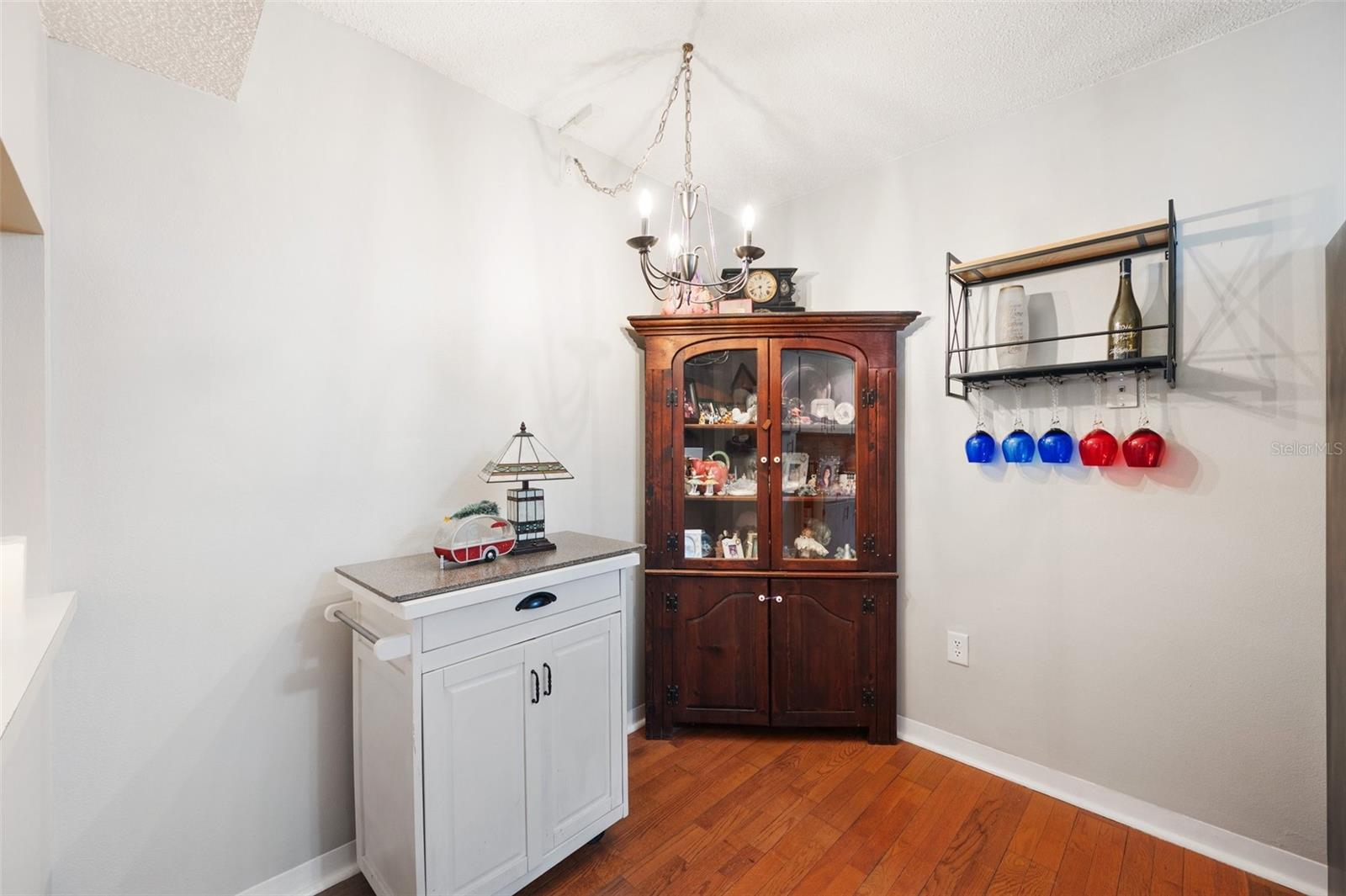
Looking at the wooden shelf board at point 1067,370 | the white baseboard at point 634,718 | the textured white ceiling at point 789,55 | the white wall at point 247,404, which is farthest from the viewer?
the white baseboard at point 634,718

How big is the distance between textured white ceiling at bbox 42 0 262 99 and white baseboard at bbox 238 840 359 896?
85.3 inches

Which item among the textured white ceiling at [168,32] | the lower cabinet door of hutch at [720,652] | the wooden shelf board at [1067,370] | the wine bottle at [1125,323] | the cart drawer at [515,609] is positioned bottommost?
the lower cabinet door of hutch at [720,652]

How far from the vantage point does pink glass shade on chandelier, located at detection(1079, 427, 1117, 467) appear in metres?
1.95

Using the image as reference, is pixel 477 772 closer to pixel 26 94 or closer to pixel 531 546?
pixel 531 546

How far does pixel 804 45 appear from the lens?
1.84m

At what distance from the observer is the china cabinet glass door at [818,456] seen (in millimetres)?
2471

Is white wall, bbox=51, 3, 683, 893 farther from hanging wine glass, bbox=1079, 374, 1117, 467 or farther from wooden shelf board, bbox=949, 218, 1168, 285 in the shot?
hanging wine glass, bbox=1079, 374, 1117, 467

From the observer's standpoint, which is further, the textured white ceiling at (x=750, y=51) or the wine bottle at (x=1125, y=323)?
the wine bottle at (x=1125, y=323)

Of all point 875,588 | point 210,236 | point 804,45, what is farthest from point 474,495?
point 804,45

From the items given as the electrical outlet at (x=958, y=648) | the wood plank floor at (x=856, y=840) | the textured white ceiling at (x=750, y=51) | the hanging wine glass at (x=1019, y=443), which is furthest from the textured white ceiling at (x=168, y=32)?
the electrical outlet at (x=958, y=648)

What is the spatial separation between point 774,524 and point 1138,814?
1.57 meters

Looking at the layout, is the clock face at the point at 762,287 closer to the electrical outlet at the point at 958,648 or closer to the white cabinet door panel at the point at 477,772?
the electrical outlet at the point at 958,648

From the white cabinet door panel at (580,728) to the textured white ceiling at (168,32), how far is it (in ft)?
5.58

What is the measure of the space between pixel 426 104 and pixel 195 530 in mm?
1527
